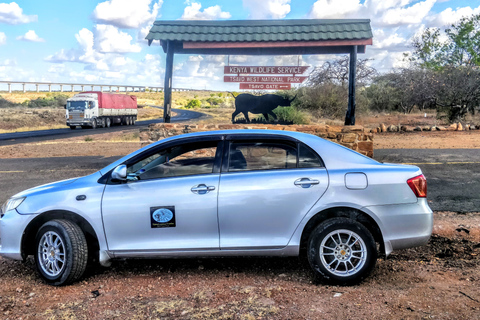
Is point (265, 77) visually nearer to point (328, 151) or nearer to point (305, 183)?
point (328, 151)

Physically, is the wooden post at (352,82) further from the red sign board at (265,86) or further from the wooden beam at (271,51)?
the red sign board at (265,86)

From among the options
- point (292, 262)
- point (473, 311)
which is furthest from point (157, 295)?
point (473, 311)

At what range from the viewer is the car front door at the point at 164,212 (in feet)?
15.4

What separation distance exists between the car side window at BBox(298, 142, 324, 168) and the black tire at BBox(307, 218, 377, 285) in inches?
22.7

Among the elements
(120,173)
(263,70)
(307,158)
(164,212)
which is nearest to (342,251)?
(307,158)

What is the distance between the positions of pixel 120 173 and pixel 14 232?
4.39ft

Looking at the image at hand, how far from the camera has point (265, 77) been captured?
41.8 ft

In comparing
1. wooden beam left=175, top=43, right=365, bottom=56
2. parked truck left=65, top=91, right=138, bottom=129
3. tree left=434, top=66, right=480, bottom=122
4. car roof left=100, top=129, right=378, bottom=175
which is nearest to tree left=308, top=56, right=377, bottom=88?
wooden beam left=175, top=43, right=365, bottom=56

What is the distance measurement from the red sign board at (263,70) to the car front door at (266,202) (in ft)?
26.9

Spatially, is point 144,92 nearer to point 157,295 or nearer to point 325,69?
point 325,69

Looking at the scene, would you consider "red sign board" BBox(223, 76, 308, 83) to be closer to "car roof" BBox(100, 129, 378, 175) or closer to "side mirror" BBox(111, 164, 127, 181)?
"car roof" BBox(100, 129, 378, 175)

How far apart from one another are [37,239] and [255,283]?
7.43 feet

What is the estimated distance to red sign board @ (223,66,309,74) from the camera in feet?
41.4

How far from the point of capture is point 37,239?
4898 millimetres
